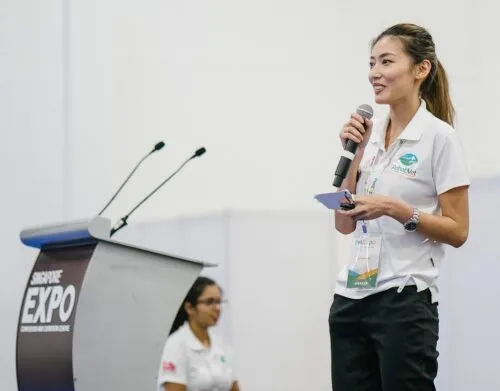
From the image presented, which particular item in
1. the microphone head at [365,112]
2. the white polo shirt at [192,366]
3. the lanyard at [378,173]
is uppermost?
the microphone head at [365,112]

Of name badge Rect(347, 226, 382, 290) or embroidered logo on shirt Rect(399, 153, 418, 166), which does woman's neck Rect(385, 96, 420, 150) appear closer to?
embroidered logo on shirt Rect(399, 153, 418, 166)

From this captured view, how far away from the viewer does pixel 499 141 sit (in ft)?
16.3

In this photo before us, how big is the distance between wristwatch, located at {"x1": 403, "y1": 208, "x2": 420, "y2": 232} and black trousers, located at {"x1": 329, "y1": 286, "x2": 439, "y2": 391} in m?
0.12

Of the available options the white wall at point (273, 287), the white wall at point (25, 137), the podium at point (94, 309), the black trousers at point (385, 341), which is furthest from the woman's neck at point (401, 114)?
the white wall at point (25, 137)

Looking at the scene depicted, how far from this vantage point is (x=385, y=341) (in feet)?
5.49

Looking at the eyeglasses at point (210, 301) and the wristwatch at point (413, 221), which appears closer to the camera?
the wristwatch at point (413, 221)

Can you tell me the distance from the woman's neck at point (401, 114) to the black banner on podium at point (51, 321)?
94 centimetres

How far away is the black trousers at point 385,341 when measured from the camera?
1.66 meters

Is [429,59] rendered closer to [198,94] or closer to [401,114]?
[401,114]

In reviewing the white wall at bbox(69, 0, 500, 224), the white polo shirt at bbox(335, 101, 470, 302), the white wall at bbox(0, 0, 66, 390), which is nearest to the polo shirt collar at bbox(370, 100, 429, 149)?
the white polo shirt at bbox(335, 101, 470, 302)

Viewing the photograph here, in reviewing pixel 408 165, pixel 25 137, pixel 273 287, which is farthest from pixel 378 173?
pixel 25 137

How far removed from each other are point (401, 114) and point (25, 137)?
3.28 meters

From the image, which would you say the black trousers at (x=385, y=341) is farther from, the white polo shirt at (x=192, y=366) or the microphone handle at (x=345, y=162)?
the white polo shirt at (x=192, y=366)

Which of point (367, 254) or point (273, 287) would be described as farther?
point (273, 287)
